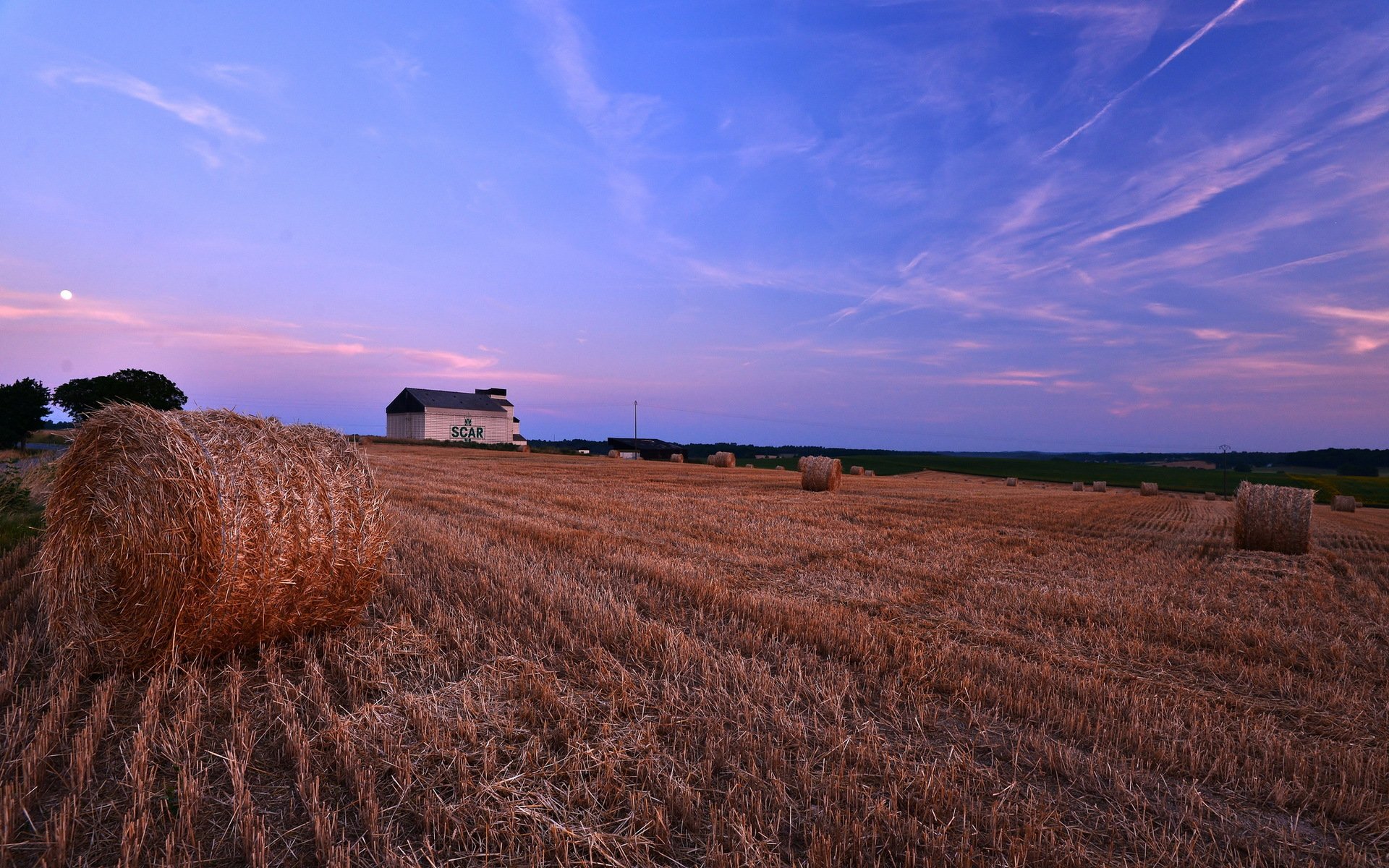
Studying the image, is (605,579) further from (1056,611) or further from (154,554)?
(1056,611)

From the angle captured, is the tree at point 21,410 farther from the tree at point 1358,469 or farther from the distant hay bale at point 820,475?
the tree at point 1358,469

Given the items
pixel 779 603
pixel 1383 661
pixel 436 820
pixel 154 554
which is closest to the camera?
pixel 436 820

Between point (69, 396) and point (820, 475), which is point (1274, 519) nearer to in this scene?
point (820, 475)

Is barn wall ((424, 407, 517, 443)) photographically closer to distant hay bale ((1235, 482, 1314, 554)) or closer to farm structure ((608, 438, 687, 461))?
farm structure ((608, 438, 687, 461))

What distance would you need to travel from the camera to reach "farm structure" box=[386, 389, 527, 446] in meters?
60.7

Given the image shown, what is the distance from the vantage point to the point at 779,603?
6195 millimetres

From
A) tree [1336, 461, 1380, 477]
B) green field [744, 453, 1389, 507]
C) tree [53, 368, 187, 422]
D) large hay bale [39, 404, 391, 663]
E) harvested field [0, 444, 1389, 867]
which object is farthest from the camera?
tree [1336, 461, 1380, 477]

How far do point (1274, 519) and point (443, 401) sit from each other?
63434mm

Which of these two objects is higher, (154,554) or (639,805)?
(154,554)

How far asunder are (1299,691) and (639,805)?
5.00 meters

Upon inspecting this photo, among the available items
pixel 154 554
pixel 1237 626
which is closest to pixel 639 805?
pixel 154 554

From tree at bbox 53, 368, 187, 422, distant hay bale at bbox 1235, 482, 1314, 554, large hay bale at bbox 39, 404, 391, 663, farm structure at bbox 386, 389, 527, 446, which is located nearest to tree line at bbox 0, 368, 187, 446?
tree at bbox 53, 368, 187, 422

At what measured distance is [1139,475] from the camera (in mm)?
52812

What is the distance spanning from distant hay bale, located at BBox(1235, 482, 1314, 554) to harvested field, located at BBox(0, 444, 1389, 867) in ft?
19.6
